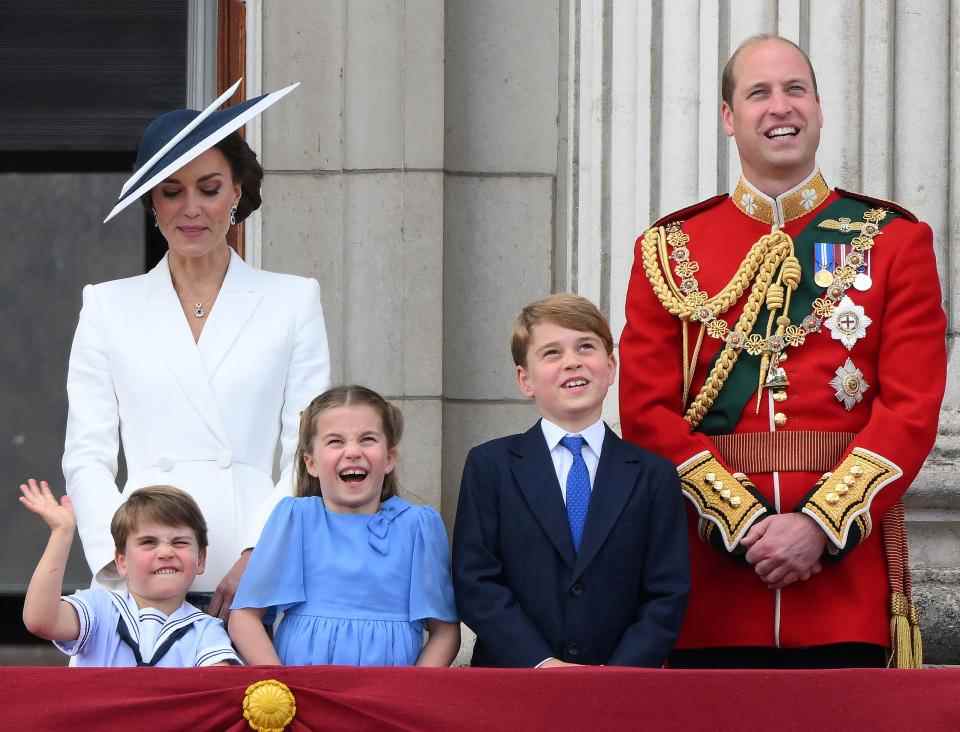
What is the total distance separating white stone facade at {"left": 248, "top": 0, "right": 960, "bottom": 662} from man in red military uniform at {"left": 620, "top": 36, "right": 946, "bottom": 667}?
62.9 inches

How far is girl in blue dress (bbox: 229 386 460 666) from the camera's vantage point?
12.2ft

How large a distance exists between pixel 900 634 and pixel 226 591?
1337 mm

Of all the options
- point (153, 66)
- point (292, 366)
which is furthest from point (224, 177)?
point (153, 66)

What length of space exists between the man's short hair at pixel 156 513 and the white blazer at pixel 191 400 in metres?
0.12

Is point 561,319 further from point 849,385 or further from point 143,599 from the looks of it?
point 143,599

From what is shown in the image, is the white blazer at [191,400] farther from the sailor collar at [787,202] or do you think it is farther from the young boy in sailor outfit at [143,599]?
the sailor collar at [787,202]

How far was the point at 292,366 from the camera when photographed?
4145mm

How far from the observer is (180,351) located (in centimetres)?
405

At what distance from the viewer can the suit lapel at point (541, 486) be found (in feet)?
12.3

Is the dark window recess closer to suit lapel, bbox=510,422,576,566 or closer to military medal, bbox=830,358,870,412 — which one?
suit lapel, bbox=510,422,576,566

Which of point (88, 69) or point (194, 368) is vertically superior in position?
point (88, 69)

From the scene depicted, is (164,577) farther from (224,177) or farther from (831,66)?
(831,66)

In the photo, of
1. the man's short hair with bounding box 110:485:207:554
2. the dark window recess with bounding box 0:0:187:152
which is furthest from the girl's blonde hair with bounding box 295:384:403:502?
the dark window recess with bounding box 0:0:187:152

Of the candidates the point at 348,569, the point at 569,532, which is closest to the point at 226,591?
the point at 348,569
